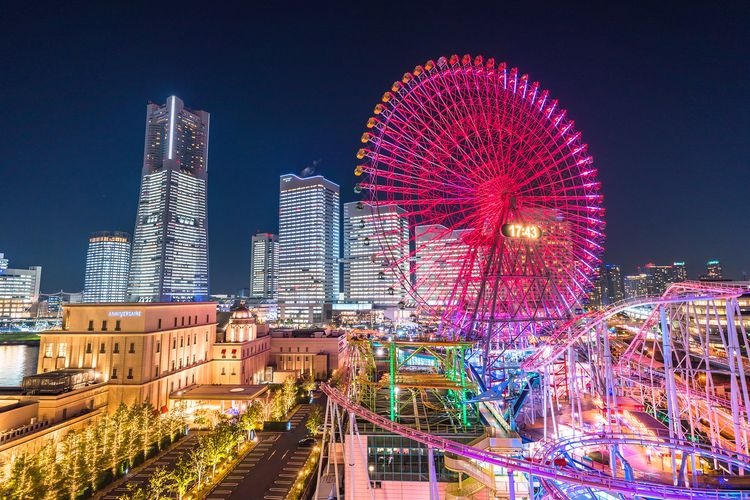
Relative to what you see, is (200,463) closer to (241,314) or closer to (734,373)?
(734,373)

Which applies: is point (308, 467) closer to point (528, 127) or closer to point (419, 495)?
point (419, 495)

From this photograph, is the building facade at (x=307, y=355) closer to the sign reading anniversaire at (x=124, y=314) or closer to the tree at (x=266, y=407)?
the tree at (x=266, y=407)

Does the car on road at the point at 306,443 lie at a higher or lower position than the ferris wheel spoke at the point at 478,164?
lower

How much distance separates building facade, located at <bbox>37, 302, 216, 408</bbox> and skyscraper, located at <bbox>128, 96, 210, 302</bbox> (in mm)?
130378

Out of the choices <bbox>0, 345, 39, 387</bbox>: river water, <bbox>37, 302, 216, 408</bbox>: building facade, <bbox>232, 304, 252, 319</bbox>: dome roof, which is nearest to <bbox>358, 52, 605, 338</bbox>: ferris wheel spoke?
<bbox>37, 302, 216, 408</bbox>: building facade

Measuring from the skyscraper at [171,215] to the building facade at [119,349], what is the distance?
130378mm

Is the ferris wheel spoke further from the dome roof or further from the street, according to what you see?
the dome roof

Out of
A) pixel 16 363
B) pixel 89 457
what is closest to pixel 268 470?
pixel 89 457

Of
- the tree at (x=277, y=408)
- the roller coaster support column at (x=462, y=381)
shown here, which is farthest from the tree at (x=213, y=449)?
the roller coaster support column at (x=462, y=381)

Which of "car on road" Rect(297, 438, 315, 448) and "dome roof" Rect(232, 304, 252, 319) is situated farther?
"dome roof" Rect(232, 304, 252, 319)

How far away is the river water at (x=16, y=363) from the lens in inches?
3140

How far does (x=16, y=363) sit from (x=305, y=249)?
101 meters

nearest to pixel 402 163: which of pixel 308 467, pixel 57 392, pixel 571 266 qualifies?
pixel 571 266

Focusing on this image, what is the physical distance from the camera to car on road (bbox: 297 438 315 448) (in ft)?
141
